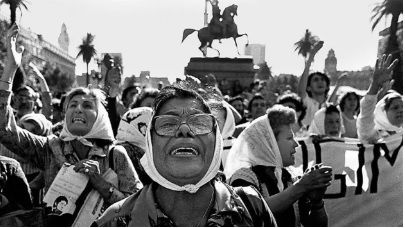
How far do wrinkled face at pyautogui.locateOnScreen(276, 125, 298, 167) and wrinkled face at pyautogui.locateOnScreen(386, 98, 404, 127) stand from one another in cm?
199

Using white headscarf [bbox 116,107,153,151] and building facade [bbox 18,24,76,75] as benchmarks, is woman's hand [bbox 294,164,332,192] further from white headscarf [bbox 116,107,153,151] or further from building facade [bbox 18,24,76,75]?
building facade [bbox 18,24,76,75]

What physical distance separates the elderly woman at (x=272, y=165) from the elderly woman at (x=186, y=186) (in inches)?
38.5

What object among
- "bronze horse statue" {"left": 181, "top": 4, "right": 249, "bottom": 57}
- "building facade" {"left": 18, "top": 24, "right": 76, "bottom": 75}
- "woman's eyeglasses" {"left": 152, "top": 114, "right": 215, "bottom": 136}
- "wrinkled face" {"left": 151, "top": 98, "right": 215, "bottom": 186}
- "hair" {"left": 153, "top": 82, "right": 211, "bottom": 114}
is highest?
"building facade" {"left": 18, "top": 24, "right": 76, "bottom": 75}

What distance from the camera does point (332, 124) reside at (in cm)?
517

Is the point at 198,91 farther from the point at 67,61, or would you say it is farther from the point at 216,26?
the point at 67,61

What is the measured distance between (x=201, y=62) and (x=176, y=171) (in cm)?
1650

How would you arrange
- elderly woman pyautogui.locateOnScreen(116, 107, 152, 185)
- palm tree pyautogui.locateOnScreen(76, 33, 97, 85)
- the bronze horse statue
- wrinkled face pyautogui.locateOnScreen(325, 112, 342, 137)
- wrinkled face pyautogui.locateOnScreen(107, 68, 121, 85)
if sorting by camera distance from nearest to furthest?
elderly woman pyautogui.locateOnScreen(116, 107, 152, 185)
wrinkled face pyautogui.locateOnScreen(325, 112, 342, 137)
wrinkled face pyautogui.locateOnScreen(107, 68, 121, 85)
the bronze horse statue
palm tree pyautogui.locateOnScreen(76, 33, 97, 85)

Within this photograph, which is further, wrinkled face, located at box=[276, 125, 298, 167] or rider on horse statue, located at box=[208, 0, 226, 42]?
rider on horse statue, located at box=[208, 0, 226, 42]

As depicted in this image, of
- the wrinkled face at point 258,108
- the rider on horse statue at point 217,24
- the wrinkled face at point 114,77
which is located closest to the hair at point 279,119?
the wrinkled face at point 114,77

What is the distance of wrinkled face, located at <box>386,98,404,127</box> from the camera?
480 cm

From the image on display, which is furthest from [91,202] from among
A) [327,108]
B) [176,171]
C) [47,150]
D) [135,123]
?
Answer: [327,108]

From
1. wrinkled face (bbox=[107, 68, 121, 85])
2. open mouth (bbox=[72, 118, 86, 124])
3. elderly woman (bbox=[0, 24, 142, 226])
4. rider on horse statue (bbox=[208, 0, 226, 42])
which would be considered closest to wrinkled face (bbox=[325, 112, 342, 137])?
wrinkled face (bbox=[107, 68, 121, 85])

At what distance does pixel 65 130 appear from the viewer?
3154 millimetres

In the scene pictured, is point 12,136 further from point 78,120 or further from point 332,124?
point 332,124
